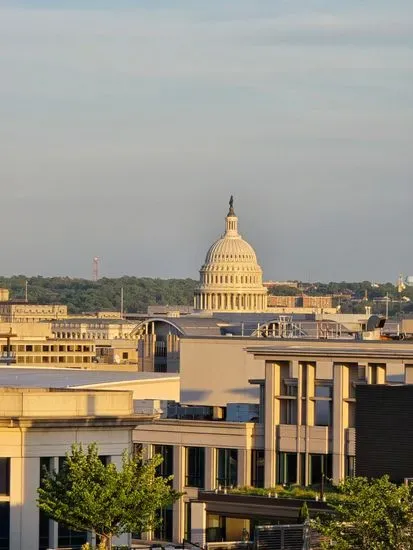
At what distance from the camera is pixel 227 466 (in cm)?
6425

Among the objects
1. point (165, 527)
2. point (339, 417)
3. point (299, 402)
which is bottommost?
point (165, 527)

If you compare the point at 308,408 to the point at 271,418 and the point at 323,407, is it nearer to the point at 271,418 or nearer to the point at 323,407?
the point at 271,418

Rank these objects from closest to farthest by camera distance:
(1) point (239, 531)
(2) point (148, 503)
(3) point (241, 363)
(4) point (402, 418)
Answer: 1. (2) point (148, 503)
2. (4) point (402, 418)
3. (1) point (239, 531)
4. (3) point (241, 363)

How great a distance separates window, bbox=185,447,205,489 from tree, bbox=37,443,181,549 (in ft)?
62.4

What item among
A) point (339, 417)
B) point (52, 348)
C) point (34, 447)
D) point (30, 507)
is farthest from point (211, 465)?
point (52, 348)

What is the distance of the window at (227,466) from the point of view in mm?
63909

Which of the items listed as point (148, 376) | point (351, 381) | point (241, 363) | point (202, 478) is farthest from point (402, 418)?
point (148, 376)

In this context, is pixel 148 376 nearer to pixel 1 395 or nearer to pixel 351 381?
pixel 351 381

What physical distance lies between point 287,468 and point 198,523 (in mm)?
6271

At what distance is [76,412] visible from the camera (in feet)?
163

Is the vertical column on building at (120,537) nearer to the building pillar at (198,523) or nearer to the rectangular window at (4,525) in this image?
the rectangular window at (4,525)

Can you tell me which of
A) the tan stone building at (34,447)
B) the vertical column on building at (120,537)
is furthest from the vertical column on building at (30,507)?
the vertical column on building at (120,537)

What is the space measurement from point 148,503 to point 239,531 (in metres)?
9.52

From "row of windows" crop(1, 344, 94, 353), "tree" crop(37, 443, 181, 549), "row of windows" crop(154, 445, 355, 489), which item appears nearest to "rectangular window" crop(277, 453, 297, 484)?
"row of windows" crop(154, 445, 355, 489)
